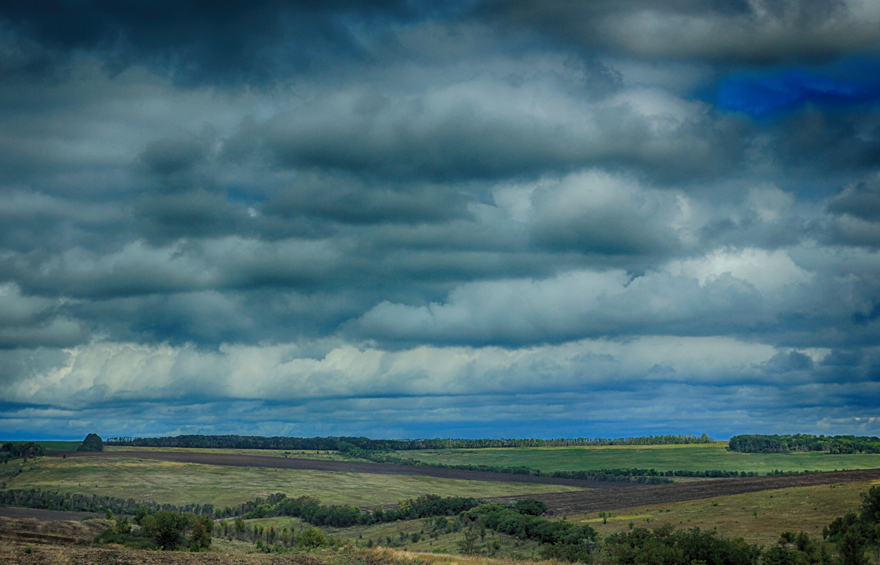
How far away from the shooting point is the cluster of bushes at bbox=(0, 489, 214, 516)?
15600 centimetres

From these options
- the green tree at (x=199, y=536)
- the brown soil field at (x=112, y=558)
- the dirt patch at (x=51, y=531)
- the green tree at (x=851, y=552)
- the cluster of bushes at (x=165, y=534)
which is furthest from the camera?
the green tree at (x=199, y=536)

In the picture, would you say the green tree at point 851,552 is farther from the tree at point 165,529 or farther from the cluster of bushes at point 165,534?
the tree at point 165,529

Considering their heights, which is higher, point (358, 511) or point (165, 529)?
point (165, 529)

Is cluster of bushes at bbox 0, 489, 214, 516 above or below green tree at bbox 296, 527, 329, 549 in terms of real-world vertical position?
below

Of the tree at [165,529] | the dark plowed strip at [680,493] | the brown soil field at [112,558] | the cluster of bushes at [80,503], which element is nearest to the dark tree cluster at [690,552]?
the brown soil field at [112,558]

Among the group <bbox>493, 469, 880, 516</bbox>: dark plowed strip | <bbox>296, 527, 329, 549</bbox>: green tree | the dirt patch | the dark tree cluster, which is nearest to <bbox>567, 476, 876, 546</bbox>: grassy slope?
<bbox>493, 469, 880, 516</bbox>: dark plowed strip

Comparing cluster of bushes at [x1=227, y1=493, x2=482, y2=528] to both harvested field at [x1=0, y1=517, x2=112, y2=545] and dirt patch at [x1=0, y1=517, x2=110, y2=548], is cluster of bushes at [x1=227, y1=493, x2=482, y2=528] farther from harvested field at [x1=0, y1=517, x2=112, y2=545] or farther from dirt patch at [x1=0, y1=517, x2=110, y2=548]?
dirt patch at [x1=0, y1=517, x2=110, y2=548]

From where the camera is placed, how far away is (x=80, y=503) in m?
163

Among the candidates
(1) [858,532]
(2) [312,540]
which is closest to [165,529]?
(2) [312,540]

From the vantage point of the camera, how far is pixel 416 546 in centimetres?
10481

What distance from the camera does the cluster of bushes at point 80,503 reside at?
156 m

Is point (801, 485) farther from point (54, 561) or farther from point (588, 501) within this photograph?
point (54, 561)

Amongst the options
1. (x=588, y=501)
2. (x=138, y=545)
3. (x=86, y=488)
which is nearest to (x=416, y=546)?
(x=138, y=545)

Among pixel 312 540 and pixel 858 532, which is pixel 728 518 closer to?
pixel 858 532
